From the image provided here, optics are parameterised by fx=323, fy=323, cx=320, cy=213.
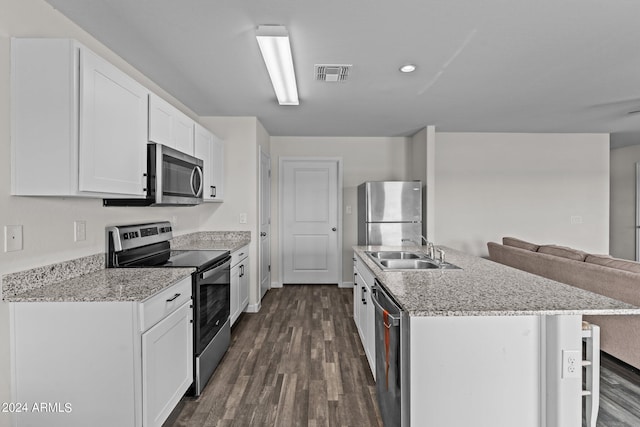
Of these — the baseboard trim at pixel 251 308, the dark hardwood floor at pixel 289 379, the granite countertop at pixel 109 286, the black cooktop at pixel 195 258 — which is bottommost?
the dark hardwood floor at pixel 289 379

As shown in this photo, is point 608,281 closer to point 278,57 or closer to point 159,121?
point 278,57

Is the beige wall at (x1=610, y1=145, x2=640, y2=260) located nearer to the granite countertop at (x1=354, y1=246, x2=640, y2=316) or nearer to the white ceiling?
the white ceiling

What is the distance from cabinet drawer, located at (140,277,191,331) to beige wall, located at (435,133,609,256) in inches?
160

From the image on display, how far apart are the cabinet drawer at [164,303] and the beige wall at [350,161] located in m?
3.16

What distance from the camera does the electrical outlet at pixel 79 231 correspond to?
197 cm

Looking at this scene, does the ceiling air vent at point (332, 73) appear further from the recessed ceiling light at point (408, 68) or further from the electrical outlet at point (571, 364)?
the electrical outlet at point (571, 364)

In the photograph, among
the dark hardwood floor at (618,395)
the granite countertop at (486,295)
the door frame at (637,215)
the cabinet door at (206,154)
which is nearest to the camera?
the granite countertop at (486,295)

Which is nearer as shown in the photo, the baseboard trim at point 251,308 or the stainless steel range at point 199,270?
the stainless steel range at point 199,270

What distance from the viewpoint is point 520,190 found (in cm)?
513

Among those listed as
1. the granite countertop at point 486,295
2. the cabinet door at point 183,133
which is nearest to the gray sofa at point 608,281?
the granite countertop at point 486,295

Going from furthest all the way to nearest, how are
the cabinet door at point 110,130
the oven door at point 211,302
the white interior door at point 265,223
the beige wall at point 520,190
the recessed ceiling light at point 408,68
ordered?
the beige wall at point 520,190 < the white interior door at point 265,223 < the recessed ceiling light at point 408,68 < the oven door at point 211,302 < the cabinet door at point 110,130

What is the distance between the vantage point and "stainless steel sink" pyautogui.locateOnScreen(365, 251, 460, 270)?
7.84ft

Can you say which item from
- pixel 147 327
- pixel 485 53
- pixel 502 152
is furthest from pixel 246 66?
pixel 502 152

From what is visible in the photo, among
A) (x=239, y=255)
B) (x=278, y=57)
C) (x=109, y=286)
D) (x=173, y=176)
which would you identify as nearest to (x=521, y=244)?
(x=239, y=255)
